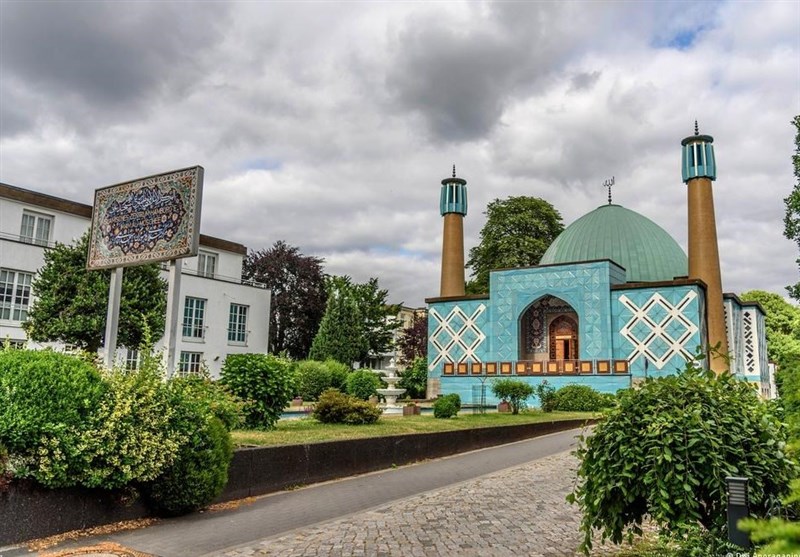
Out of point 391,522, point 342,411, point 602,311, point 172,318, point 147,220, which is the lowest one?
point 391,522

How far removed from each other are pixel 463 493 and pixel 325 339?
33.2 m

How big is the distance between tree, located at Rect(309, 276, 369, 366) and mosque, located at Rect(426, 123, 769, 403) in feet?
18.0

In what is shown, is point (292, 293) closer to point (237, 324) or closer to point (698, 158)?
point (237, 324)

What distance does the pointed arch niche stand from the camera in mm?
38500

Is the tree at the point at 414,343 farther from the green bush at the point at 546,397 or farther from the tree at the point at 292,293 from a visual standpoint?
the green bush at the point at 546,397

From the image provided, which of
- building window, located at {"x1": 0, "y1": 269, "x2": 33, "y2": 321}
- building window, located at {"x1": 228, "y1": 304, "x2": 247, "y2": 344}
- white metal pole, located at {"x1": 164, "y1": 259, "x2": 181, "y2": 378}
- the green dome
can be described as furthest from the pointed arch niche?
white metal pole, located at {"x1": 164, "y1": 259, "x2": 181, "y2": 378}

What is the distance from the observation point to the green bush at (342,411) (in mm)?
14141

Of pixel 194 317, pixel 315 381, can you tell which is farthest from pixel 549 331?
pixel 194 317

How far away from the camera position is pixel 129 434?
6609 mm

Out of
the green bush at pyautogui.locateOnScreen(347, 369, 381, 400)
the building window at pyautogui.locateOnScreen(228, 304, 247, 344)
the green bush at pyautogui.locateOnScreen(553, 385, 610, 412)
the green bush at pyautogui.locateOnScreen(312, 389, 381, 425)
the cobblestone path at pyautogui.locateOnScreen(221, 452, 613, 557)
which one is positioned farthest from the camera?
the building window at pyautogui.locateOnScreen(228, 304, 247, 344)

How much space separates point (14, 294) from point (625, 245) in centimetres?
3617

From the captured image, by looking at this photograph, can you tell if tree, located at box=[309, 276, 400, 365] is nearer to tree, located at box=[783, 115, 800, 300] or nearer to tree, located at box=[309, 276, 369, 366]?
tree, located at box=[309, 276, 369, 366]

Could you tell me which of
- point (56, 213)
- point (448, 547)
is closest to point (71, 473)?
point (448, 547)

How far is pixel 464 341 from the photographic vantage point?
3819 centimetres
